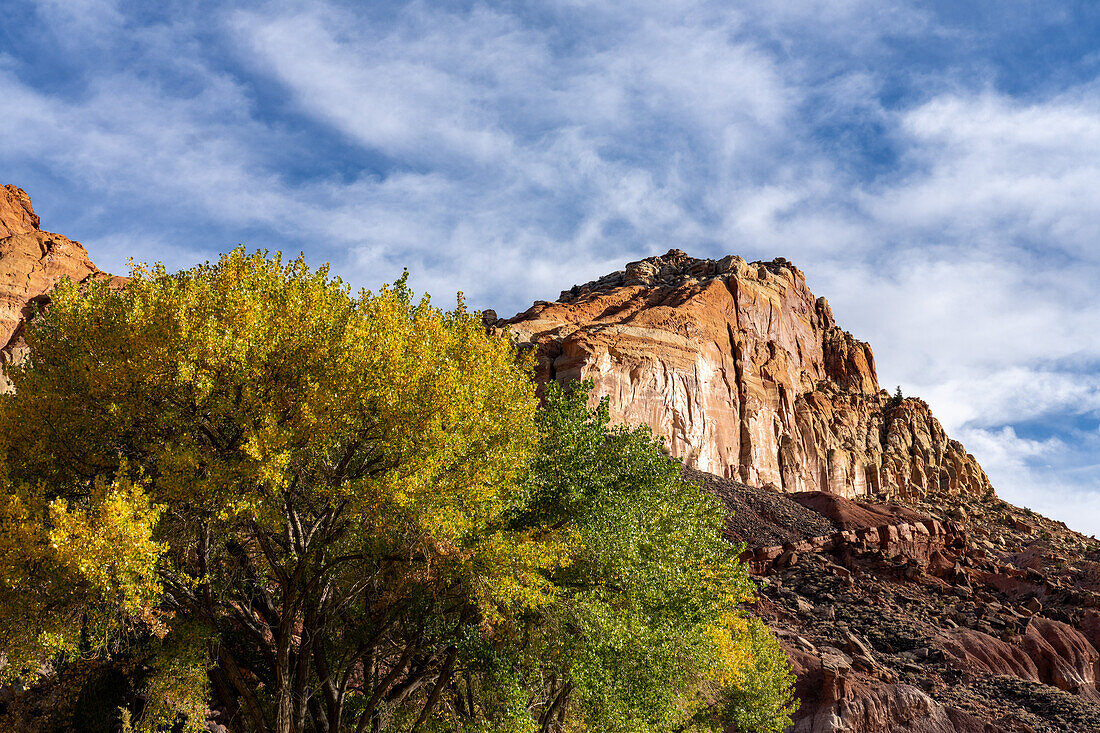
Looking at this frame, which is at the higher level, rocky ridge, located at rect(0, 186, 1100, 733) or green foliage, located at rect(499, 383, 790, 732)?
rocky ridge, located at rect(0, 186, 1100, 733)

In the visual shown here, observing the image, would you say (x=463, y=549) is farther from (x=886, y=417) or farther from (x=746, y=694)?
(x=886, y=417)

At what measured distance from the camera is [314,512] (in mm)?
18172

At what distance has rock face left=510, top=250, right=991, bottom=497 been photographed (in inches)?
3725

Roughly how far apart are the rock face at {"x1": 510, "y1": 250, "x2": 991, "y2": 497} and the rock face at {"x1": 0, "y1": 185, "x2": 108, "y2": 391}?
46839 millimetres

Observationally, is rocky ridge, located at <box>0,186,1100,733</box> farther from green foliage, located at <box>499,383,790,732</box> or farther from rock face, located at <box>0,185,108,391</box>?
green foliage, located at <box>499,383,790,732</box>

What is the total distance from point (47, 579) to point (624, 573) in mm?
12075

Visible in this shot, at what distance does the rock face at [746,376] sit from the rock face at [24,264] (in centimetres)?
4684

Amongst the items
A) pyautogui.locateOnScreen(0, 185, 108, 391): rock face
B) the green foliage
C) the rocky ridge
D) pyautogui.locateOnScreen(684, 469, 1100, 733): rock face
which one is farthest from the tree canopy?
pyautogui.locateOnScreen(0, 185, 108, 391): rock face

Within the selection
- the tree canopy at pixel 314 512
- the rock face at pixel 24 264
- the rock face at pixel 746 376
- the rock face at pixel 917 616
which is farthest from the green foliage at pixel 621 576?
the rock face at pixel 24 264

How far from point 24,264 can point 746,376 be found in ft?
296

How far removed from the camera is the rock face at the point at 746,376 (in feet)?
310

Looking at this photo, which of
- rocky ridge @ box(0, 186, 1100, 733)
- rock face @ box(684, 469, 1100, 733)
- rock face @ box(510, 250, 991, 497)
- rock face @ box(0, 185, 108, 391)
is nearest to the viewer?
rock face @ box(684, 469, 1100, 733)

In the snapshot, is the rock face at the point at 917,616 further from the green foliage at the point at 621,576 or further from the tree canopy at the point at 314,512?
the tree canopy at the point at 314,512

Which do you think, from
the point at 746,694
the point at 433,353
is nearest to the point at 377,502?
the point at 433,353
